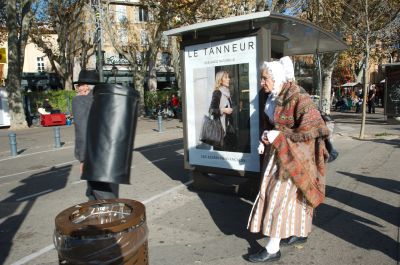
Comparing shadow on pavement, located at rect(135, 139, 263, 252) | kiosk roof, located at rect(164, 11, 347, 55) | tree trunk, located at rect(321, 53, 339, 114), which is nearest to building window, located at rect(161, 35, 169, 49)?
tree trunk, located at rect(321, 53, 339, 114)

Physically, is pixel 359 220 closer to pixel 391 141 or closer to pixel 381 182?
pixel 381 182

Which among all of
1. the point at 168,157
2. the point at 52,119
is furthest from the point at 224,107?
the point at 52,119

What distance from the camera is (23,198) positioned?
255 inches

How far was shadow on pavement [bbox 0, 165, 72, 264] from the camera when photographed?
4690 mm

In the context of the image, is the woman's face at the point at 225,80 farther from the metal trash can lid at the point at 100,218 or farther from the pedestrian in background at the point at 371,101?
the pedestrian in background at the point at 371,101

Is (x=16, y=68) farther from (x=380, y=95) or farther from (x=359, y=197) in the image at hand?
(x=380, y=95)

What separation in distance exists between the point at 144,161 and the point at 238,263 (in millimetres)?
5968

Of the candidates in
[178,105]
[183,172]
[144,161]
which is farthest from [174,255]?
[178,105]

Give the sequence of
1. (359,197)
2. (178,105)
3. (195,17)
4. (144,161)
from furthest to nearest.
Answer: (178,105)
(195,17)
(144,161)
(359,197)

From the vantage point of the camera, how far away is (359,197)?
5.51m

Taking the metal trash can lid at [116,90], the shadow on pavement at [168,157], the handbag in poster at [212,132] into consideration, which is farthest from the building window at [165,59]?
the metal trash can lid at [116,90]

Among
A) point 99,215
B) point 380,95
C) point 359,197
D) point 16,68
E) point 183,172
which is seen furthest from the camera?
point 380,95

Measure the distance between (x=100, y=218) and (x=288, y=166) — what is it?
1.67 meters

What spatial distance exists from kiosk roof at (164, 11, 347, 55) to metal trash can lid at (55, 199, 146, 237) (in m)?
3.03
